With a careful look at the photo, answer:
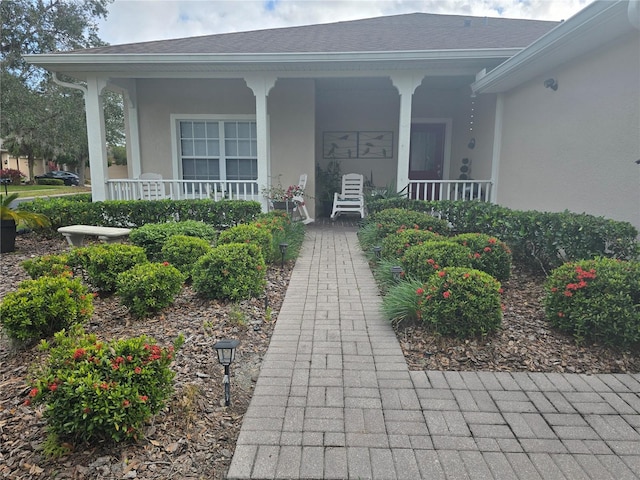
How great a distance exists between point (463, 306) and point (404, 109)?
212 inches

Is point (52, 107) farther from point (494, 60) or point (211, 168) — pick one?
point (494, 60)

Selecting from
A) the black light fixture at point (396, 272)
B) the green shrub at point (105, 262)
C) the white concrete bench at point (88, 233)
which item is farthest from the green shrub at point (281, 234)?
the white concrete bench at point (88, 233)

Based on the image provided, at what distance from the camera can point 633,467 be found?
186 centimetres

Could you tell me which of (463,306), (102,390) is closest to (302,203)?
(463,306)

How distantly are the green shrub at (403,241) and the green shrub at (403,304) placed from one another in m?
1.11

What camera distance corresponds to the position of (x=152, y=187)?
8.42 meters

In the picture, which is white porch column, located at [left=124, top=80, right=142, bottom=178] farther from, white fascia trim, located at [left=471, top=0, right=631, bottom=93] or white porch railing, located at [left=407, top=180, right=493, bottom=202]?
white fascia trim, located at [left=471, top=0, right=631, bottom=93]

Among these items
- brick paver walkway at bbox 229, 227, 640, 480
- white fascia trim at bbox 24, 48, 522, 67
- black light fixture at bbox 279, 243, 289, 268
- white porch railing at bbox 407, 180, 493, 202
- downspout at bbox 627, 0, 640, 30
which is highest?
white fascia trim at bbox 24, 48, 522, 67

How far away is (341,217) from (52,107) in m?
16.2

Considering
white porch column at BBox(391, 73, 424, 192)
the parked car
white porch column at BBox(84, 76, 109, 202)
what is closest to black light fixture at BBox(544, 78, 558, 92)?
white porch column at BBox(391, 73, 424, 192)

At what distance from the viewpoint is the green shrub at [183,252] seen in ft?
14.5

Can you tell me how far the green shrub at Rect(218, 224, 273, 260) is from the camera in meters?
4.89

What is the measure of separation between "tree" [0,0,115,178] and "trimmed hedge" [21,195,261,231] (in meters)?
14.3

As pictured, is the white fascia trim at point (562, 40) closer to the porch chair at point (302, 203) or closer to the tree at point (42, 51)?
the porch chair at point (302, 203)
